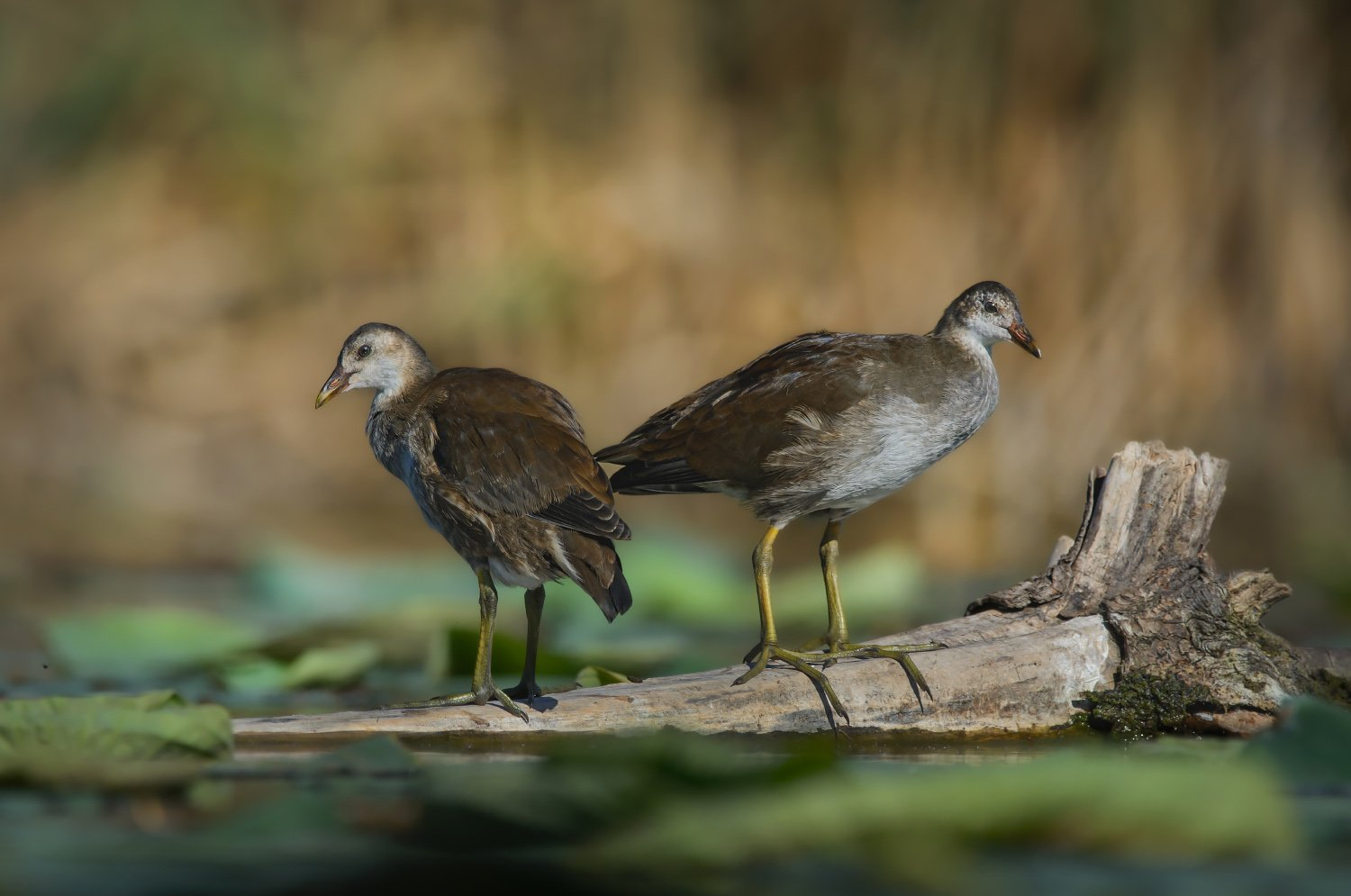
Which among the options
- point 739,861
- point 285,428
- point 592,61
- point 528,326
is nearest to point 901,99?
point 592,61

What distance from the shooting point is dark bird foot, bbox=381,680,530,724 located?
3480 mm

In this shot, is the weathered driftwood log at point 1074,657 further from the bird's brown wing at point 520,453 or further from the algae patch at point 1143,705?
the bird's brown wing at point 520,453

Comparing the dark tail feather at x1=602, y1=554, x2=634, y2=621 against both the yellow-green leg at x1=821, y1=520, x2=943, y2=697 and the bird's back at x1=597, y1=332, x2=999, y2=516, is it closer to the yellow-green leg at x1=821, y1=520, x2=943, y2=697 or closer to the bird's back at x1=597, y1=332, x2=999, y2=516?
the yellow-green leg at x1=821, y1=520, x2=943, y2=697

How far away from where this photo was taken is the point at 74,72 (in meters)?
8.75

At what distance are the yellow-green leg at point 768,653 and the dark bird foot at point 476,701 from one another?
499 millimetres

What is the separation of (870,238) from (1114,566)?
13.9ft

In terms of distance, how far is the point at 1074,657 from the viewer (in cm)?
385

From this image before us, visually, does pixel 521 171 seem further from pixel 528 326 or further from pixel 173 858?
pixel 173 858

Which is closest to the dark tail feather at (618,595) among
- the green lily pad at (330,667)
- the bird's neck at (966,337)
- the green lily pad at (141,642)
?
the green lily pad at (330,667)

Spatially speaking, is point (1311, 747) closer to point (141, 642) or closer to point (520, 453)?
point (520, 453)

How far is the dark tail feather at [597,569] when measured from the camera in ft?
12.0

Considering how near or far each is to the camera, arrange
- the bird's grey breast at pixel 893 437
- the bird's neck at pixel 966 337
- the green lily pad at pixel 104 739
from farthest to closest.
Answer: the bird's neck at pixel 966 337
the bird's grey breast at pixel 893 437
the green lily pad at pixel 104 739

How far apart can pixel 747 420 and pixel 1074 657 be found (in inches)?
40.8

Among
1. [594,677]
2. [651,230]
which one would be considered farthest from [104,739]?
[651,230]
